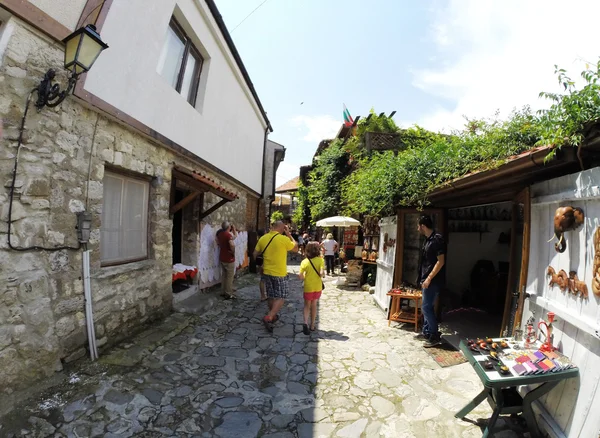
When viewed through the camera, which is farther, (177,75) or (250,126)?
(250,126)

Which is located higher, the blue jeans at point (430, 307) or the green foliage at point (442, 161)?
the green foliage at point (442, 161)

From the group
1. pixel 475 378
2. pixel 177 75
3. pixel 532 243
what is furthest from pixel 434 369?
pixel 177 75

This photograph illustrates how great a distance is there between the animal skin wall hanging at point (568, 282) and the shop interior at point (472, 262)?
265 cm

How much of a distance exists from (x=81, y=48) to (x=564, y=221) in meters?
4.21

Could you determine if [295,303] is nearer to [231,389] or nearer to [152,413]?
[231,389]

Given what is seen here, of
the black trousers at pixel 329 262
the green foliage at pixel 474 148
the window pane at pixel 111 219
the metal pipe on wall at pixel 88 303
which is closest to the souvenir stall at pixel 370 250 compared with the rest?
the green foliage at pixel 474 148

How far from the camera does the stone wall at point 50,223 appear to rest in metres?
2.71

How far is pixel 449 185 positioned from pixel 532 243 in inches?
49.1

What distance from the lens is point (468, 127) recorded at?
5191 mm

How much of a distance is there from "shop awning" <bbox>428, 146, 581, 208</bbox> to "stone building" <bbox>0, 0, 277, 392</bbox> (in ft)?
13.1

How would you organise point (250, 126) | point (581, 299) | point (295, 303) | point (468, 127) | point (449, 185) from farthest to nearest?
1. point (250, 126)
2. point (295, 303)
3. point (468, 127)
4. point (449, 185)
5. point (581, 299)

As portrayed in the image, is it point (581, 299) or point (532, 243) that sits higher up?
point (532, 243)

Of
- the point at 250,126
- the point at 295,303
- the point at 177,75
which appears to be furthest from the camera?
the point at 250,126

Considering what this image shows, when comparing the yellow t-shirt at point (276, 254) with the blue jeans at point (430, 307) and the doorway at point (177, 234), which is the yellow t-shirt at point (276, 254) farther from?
the doorway at point (177, 234)
